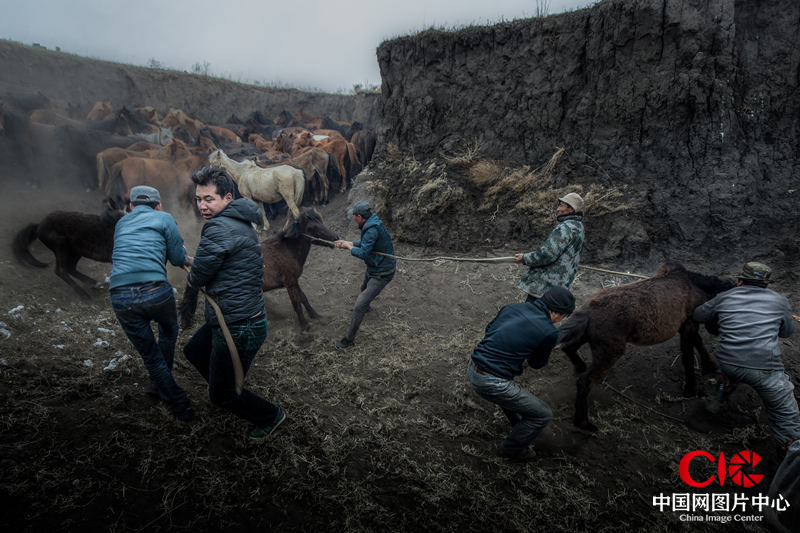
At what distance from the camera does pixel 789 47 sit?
538 centimetres

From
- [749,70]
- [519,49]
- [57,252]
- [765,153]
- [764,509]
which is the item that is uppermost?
[519,49]

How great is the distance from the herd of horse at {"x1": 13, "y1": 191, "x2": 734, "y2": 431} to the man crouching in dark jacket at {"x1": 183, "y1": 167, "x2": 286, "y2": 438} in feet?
8.88

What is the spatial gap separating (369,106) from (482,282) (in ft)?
55.5

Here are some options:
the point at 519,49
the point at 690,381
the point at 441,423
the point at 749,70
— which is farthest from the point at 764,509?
the point at 519,49

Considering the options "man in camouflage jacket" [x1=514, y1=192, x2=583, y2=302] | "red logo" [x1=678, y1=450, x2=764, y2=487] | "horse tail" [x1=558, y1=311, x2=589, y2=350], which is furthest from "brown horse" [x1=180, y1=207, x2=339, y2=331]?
"red logo" [x1=678, y1=450, x2=764, y2=487]

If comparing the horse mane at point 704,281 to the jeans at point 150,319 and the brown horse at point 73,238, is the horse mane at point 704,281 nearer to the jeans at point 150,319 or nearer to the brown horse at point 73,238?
the jeans at point 150,319

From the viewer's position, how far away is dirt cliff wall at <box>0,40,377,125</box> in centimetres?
1799

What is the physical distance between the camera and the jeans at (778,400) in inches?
119

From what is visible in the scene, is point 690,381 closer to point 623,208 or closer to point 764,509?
point 764,509

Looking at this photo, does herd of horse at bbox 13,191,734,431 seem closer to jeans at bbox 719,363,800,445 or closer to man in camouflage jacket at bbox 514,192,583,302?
man in camouflage jacket at bbox 514,192,583,302

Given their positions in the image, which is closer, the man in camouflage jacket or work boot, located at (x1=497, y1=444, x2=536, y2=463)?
work boot, located at (x1=497, y1=444, x2=536, y2=463)

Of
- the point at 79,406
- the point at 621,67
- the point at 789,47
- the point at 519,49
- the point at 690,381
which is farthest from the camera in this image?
the point at 519,49

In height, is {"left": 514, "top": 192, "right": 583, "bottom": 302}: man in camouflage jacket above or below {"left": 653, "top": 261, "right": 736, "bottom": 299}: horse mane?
above

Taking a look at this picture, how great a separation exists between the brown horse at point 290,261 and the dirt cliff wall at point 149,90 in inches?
585
